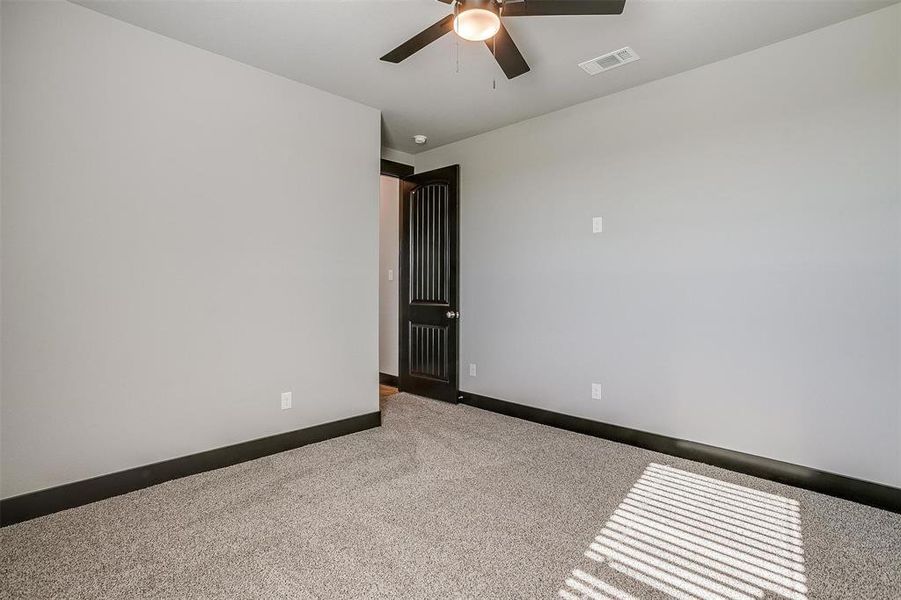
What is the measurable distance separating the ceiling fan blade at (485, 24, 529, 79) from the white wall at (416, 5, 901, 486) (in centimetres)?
139

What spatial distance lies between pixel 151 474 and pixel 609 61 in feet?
12.1

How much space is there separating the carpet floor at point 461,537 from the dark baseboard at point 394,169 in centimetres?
289

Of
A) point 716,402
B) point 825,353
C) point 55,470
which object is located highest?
point 825,353

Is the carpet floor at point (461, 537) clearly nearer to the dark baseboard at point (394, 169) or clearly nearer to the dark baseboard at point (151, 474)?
the dark baseboard at point (151, 474)

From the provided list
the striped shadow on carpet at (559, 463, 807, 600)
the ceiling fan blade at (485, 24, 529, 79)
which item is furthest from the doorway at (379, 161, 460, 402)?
the striped shadow on carpet at (559, 463, 807, 600)

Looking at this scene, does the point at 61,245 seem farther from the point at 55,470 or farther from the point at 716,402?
the point at 716,402

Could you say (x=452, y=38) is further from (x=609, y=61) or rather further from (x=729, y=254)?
(x=729, y=254)

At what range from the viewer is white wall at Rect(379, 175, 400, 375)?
5.20 meters

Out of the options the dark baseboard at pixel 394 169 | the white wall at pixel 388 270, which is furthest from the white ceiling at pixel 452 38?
the white wall at pixel 388 270

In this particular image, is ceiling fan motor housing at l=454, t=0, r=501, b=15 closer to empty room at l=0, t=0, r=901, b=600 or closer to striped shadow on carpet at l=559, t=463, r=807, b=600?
empty room at l=0, t=0, r=901, b=600

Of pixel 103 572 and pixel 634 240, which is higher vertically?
pixel 634 240

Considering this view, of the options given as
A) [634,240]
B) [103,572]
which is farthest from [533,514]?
[634,240]

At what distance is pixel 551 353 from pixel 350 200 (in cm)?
205

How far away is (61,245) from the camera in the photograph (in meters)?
2.27
